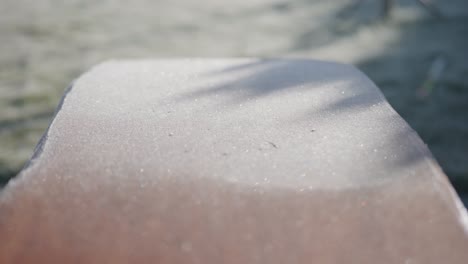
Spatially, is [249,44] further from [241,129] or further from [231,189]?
[231,189]

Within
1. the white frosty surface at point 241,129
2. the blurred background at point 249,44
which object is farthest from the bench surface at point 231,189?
the blurred background at point 249,44

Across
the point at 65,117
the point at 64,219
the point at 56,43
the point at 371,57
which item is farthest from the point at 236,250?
the point at 56,43

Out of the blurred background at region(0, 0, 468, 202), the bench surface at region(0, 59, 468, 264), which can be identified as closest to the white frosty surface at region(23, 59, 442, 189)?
the bench surface at region(0, 59, 468, 264)

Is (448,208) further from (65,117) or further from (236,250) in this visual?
(65,117)

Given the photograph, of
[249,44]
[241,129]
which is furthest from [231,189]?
[249,44]

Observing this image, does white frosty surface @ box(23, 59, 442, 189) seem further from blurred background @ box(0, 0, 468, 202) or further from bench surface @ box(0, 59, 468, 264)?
blurred background @ box(0, 0, 468, 202)

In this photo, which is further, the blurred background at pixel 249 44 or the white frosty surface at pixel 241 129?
the blurred background at pixel 249 44

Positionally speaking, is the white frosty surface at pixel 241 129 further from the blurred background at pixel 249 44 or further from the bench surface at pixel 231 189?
the blurred background at pixel 249 44
